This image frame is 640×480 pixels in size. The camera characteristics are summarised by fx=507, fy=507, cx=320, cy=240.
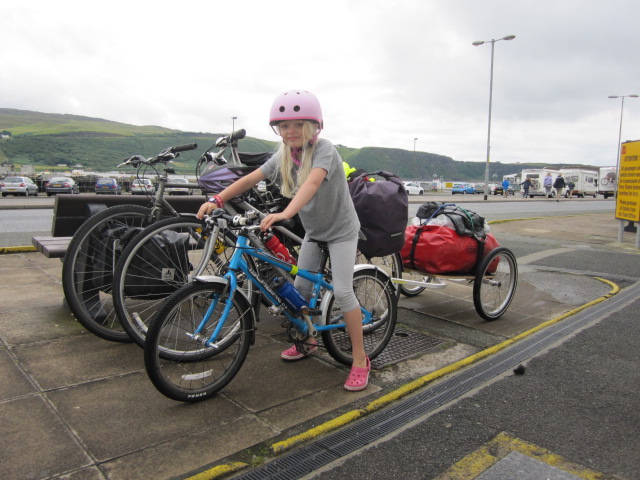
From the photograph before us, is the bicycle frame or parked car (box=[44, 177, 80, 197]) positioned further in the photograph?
parked car (box=[44, 177, 80, 197])

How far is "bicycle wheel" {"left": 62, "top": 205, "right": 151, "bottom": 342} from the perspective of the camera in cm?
383

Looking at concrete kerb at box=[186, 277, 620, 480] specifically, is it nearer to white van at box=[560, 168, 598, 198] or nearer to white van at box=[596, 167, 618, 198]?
white van at box=[596, 167, 618, 198]

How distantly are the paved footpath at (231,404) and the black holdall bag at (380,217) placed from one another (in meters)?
0.92

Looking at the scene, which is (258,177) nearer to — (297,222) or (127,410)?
(297,222)

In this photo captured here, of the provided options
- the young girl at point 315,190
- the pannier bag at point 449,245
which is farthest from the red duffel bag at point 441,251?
the young girl at point 315,190

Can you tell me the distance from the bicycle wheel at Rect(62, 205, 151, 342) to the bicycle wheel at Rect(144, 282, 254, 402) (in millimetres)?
897

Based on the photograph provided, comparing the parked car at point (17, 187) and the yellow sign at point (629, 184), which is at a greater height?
the yellow sign at point (629, 184)

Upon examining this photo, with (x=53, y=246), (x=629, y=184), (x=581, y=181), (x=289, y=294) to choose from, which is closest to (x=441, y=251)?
(x=289, y=294)

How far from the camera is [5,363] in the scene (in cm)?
347

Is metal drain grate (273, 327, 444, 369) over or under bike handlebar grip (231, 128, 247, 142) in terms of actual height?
under

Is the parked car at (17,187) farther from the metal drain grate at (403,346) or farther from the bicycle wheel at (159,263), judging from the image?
the metal drain grate at (403,346)

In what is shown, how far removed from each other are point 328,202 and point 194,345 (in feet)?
4.11

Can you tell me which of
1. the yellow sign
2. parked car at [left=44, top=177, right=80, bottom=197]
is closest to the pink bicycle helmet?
the yellow sign

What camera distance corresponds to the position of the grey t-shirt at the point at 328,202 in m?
3.21
